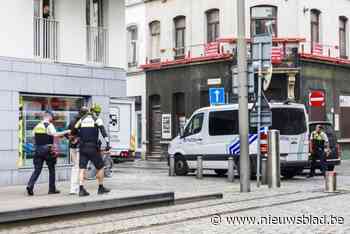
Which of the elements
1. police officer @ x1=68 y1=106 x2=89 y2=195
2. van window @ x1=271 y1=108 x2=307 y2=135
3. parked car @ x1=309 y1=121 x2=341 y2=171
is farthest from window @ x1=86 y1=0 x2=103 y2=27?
parked car @ x1=309 y1=121 x2=341 y2=171

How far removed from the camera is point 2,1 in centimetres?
1739

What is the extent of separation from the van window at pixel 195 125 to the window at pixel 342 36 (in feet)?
49.0

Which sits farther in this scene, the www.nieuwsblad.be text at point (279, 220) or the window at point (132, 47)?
the window at point (132, 47)

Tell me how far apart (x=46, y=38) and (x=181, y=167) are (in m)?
7.16

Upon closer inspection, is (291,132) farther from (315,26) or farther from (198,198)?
(315,26)

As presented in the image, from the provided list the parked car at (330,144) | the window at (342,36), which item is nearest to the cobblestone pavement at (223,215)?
the parked car at (330,144)

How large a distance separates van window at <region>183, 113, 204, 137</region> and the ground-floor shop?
11.0 feet

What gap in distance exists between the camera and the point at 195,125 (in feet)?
76.1

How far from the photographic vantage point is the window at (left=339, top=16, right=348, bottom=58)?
117 feet

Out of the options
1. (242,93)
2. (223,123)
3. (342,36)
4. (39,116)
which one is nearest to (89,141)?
(242,93)

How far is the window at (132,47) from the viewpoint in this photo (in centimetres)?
3869

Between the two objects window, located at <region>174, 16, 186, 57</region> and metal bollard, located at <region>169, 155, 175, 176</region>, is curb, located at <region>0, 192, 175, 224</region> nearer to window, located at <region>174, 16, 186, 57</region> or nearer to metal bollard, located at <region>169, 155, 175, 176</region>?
metal bollard, located at <region>169, 155, 175, 176</region>

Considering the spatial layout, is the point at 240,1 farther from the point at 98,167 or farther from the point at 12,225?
the point at 12,225

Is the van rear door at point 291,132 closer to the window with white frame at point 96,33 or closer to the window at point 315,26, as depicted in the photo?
the window with white frame at point 96,33
